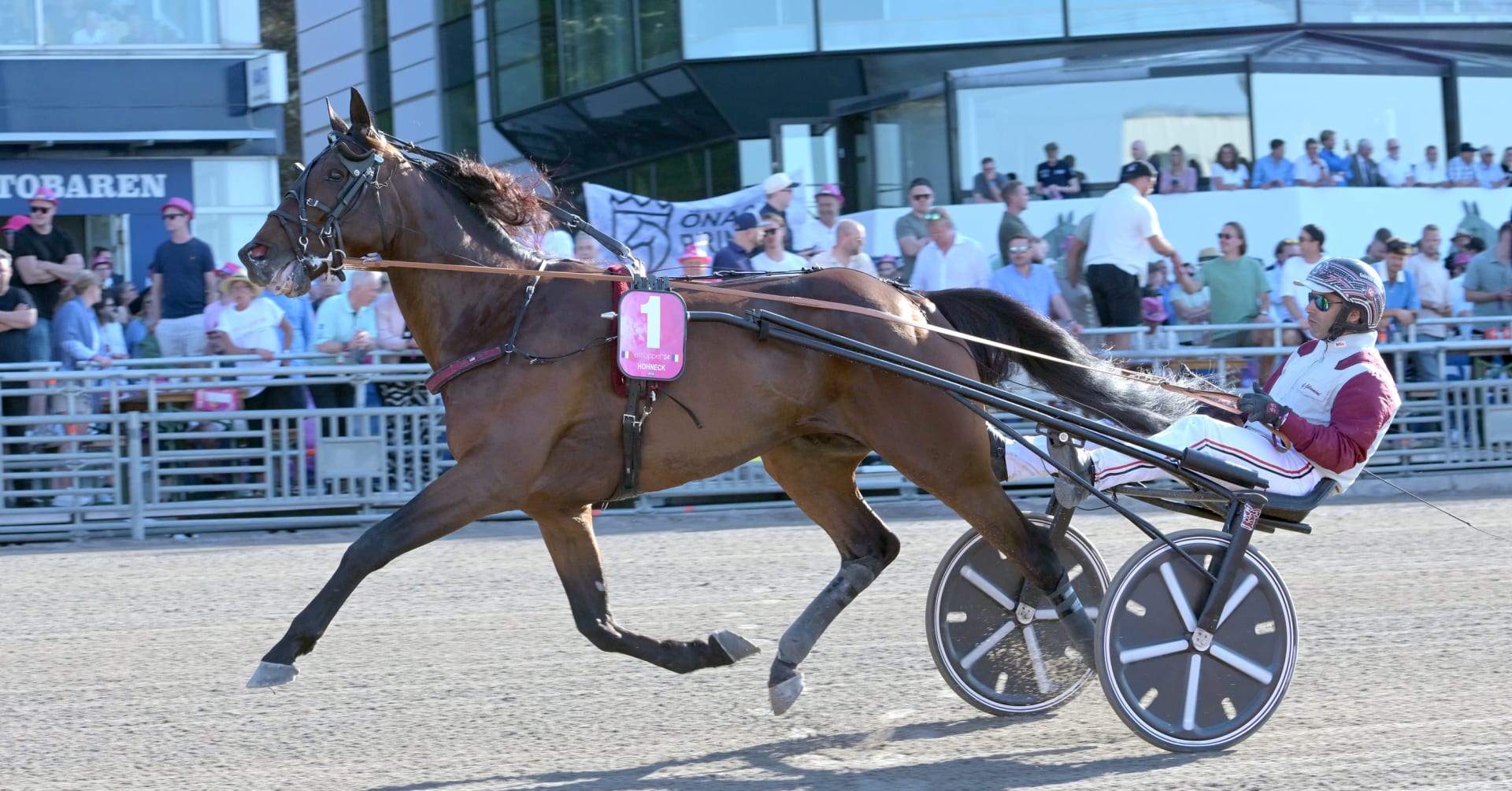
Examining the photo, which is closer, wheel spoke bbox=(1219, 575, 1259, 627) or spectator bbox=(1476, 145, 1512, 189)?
wheel spoke bbox=(1219, 575, 1259, 627)

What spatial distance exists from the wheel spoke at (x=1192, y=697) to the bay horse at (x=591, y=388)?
1.45 feet

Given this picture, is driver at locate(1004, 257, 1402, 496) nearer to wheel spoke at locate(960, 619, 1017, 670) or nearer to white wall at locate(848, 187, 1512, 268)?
wheel spoke at locate(960, 619, 1017, 670)

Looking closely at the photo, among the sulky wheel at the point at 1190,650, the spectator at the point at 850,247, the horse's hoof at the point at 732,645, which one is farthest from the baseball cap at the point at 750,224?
the sulky wheel at the point at 1190,650

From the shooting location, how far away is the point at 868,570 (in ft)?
17.2

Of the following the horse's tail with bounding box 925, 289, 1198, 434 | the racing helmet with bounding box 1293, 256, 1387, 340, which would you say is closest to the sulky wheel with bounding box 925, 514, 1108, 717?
the horse's tail with bounding box 925, 289, 1198, 434

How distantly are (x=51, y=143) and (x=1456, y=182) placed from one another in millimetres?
13348

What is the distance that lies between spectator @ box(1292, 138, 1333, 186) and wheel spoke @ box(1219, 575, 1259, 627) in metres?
9.73

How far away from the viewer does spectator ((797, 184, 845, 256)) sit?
34.7 ft

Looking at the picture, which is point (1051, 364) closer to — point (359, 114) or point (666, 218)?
point (359, 114)

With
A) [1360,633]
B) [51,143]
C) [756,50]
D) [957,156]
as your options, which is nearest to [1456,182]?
[957,156]

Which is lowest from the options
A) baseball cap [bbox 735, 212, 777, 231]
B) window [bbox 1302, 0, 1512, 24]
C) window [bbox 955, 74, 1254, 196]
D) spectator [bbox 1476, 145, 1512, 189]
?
baseball cap [bbox 735, 212, 777, 231]

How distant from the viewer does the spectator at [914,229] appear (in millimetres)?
10266

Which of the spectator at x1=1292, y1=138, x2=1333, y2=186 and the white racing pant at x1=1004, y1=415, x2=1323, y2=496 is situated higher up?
the spectator at x1=1292, y1=138, x2=1333, y2=186

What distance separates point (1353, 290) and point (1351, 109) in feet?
36.5
